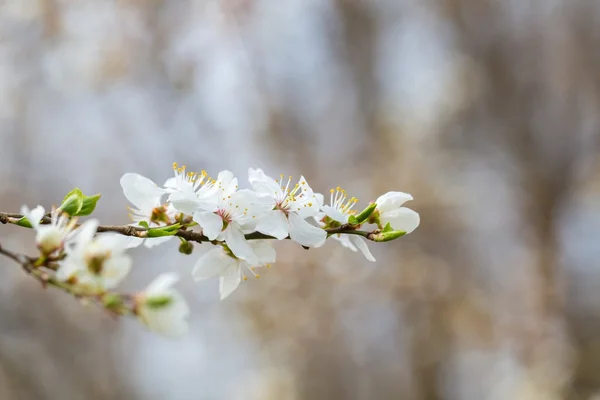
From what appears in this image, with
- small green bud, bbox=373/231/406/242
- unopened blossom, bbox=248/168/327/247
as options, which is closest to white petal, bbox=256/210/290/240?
unopened blossom, bbox=248/168/327/247

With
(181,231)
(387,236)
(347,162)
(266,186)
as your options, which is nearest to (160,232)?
(181,231)

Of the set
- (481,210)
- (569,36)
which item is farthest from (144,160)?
(569,36)

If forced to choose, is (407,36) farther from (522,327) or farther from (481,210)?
(522,327)

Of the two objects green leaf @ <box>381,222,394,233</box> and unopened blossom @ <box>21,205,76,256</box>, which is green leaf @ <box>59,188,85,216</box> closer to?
unopened blossom @ <box>21,205,76,256</box>

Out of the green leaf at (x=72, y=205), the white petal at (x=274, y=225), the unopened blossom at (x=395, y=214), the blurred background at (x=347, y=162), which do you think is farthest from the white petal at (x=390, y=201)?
the blurred background at (x=347, y=162)

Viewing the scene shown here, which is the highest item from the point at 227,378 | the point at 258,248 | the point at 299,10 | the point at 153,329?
the point at 299,10

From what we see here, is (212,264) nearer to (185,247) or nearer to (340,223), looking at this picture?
(185,247)
